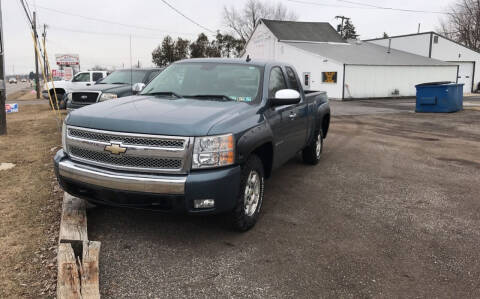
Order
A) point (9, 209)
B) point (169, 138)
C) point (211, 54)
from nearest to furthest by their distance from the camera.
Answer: point (169, 138)
point (9, 209)
point (211, 54)

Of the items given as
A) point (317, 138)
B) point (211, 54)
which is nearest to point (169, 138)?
point (317, 138)

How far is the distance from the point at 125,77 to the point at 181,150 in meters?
9.24

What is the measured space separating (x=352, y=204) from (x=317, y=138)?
2.20 m

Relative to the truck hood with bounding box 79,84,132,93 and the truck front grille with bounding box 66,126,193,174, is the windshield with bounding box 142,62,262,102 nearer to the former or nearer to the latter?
the truck front grille with bounding box 66,126,193,174

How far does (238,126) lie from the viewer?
3.87 meters

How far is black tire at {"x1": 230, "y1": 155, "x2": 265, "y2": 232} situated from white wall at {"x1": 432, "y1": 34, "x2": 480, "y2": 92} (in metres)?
40.6

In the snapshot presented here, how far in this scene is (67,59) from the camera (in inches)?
1694

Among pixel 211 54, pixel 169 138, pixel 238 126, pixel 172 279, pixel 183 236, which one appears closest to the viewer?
pixel 172 279

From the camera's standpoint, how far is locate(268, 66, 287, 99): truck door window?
5.00 meters

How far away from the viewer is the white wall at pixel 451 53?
3956cm

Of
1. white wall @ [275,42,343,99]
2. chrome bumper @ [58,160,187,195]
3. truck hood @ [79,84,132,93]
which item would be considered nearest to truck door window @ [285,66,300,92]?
chrome bumper @ [58,160,187,195]

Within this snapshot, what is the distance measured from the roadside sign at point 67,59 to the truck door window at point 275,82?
137 ft

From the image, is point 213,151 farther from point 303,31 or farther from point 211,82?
point 303,31

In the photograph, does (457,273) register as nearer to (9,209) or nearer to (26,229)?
(26,229)
